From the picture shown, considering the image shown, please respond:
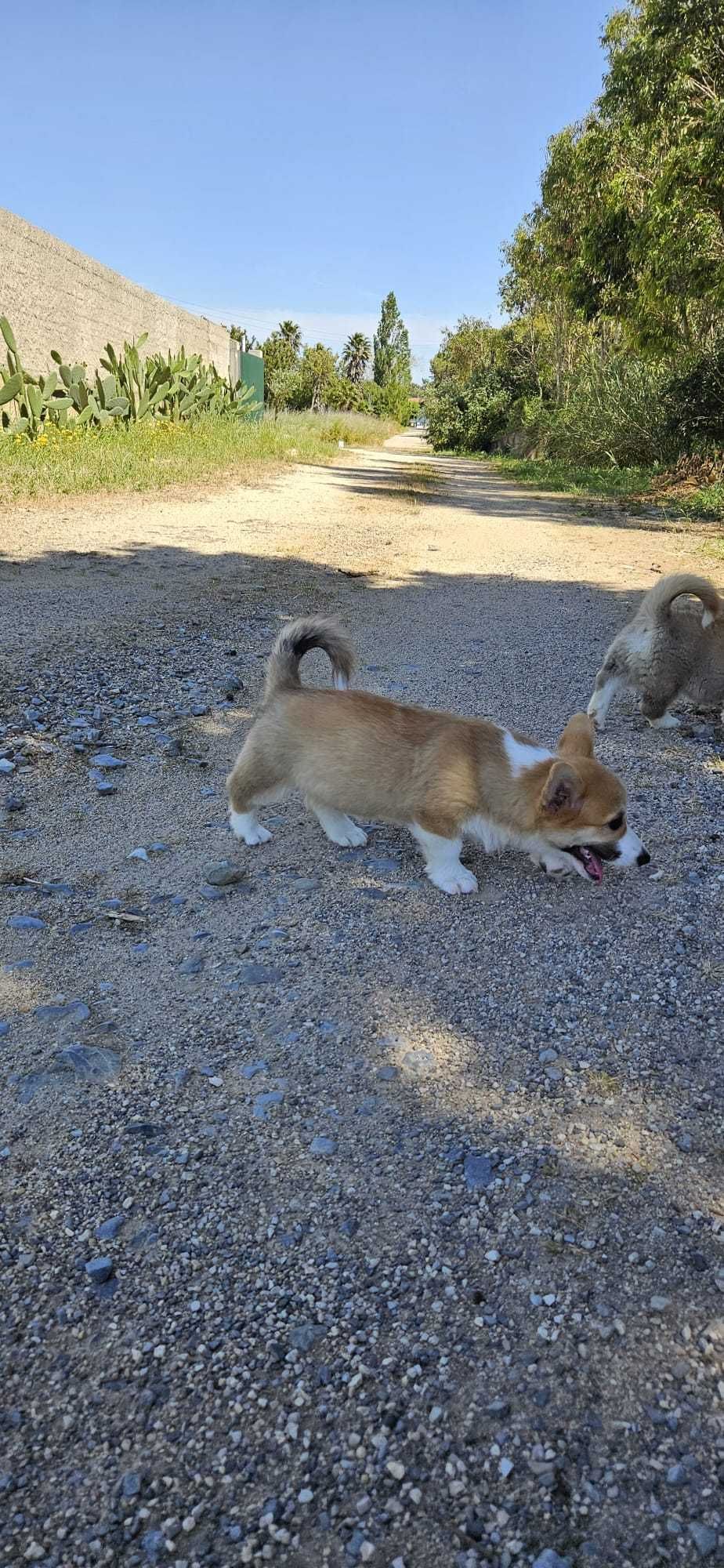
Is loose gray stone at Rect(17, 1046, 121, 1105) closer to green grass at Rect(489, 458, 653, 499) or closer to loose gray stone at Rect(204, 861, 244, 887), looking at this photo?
loose gray stone at Rect(204, 861, 244, 887)

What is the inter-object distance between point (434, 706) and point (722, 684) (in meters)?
1.60

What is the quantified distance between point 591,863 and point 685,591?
2103 mm

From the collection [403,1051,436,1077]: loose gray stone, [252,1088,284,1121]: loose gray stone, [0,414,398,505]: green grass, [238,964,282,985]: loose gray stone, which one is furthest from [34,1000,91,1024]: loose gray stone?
[0,414,398,505]: green grass

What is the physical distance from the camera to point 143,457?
50.3 feet

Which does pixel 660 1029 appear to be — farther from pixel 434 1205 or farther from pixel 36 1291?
pixel 36 1291

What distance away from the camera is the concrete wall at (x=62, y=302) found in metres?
14.8

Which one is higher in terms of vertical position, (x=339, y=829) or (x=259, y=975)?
(x=339, y=829)

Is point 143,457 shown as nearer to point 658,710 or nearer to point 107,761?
point 107,761

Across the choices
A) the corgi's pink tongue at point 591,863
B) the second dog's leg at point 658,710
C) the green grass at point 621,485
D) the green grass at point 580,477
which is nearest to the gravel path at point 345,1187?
the corgi's pink tongue at point 591,863

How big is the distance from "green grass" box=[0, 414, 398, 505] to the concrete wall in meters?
1.82

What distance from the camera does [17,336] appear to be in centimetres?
1495

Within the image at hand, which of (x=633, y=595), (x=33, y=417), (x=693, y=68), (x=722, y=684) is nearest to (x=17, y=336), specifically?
(x=33, y=417)

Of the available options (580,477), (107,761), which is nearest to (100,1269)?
(107,761)

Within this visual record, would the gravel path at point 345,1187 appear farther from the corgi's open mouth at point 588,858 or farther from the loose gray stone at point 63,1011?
the corgi's open mouth at point 588,858
